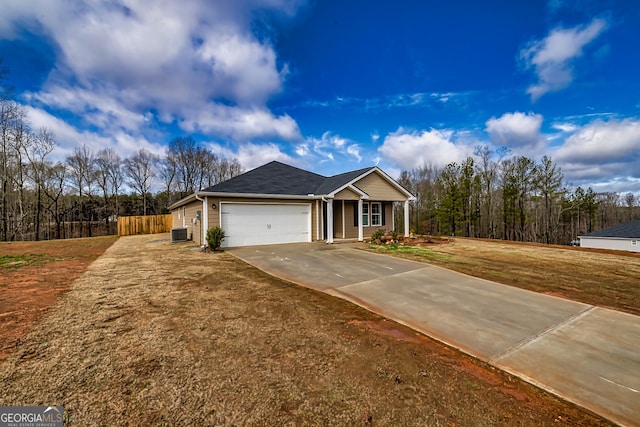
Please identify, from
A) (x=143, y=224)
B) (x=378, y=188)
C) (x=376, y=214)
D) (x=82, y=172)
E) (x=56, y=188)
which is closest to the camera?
(x=378, y=188)

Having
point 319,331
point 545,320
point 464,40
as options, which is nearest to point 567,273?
point 545,320

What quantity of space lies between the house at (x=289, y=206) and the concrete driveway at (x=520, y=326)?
5961 mm

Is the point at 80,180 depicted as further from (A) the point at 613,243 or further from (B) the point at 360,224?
(A) the point at 613,243

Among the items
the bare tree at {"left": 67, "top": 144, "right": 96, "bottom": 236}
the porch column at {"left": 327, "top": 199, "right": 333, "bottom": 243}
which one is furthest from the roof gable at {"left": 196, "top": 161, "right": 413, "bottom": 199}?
the bare tree at {"left": 67, "top": 144, "right": 96, "bottom": 236}

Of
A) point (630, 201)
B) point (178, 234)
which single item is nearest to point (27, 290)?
point (178, 234)

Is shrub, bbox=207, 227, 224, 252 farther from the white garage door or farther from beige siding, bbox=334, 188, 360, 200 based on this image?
beige siding, bbox=334, 188, 360, 200

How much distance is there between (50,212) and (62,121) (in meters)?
9.89

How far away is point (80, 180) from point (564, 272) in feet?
123

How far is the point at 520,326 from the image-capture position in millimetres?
3545

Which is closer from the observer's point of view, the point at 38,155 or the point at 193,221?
the point at 193,221

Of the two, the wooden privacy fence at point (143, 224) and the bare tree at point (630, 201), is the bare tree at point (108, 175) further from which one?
the bare tree at point (630, 201)

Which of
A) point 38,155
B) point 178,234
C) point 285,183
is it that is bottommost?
point 178,234

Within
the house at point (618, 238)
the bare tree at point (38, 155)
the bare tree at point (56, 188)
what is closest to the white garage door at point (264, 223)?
the bare tree at point (38, 155)

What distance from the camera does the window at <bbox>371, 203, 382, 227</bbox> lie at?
15.8 meters
